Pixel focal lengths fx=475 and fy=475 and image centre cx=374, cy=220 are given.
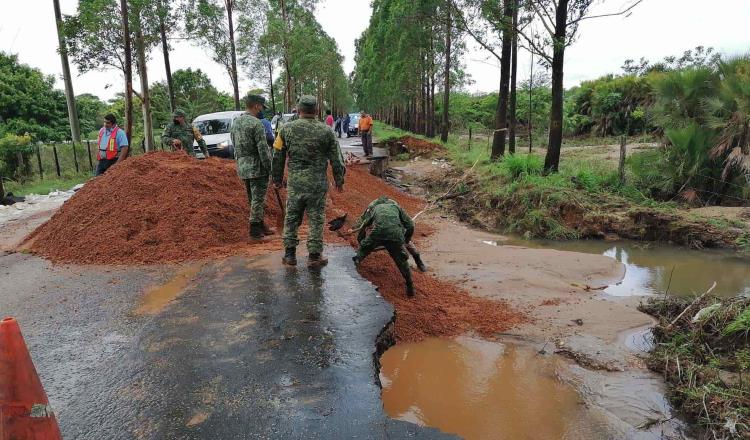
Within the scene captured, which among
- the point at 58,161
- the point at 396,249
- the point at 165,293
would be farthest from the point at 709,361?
the point at 58,161

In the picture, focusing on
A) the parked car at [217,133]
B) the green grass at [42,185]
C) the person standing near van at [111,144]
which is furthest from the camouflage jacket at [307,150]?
the green grass at [42,185]

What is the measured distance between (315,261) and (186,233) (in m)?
2.48

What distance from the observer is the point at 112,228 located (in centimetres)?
692

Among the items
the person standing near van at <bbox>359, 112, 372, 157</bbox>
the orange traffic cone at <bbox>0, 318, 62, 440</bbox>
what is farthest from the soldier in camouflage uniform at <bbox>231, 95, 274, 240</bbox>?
the person standing near van at <bbox>359, 112, 372, 157</bbox>

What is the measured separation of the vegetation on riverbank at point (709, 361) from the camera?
3523 millimetres

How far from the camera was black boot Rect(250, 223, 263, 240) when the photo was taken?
22.2 feet

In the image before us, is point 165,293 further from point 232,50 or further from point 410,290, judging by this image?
point 232,50

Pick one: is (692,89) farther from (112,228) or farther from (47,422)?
(47,422)

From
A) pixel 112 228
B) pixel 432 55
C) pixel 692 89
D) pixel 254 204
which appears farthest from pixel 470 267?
pixel 432 55

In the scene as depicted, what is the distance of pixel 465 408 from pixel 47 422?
2.84 meters

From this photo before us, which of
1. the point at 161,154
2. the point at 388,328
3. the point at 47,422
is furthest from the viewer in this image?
the point at 161,154

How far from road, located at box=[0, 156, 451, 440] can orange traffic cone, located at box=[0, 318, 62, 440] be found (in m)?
0.53

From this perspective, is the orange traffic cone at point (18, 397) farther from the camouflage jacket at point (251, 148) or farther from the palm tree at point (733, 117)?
the palm tree at point (733, 117)

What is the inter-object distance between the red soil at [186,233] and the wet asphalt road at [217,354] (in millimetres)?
786
